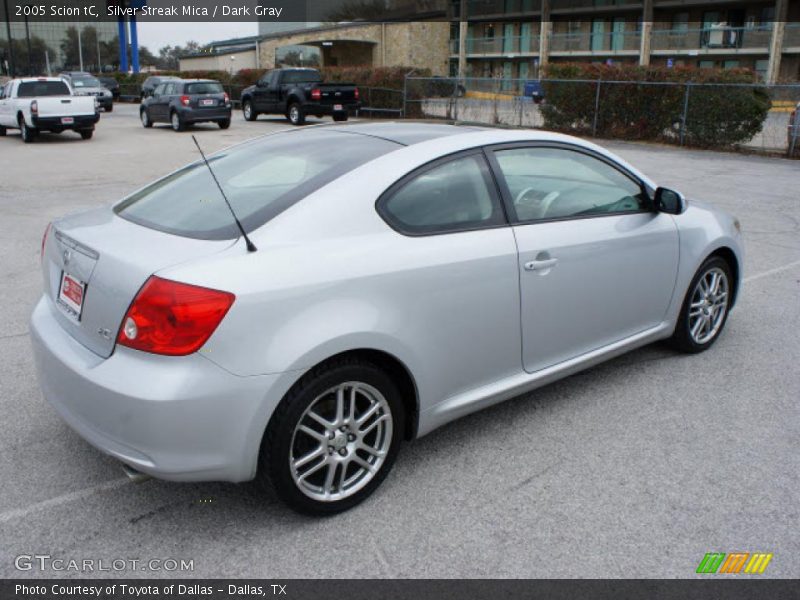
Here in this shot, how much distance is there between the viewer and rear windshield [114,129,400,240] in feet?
10.0

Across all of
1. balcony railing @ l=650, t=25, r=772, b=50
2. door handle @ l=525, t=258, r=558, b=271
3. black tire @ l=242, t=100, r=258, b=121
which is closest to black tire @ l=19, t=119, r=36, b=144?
black tire @ l=242, t=100, r=258, b=121

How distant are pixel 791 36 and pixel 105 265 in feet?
148

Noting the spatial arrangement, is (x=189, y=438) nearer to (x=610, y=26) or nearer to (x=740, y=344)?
(x=740, y=344)

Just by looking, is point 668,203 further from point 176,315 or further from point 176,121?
point 176,121

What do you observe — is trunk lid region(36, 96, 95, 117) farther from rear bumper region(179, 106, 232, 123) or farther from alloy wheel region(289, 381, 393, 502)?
alloy wheel region(289, 381, 393, 502)

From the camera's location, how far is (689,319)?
4672 millimetres

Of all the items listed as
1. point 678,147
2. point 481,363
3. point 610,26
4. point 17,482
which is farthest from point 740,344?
point 610,26

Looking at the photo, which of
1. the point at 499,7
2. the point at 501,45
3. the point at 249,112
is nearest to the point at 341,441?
the point at 249,112

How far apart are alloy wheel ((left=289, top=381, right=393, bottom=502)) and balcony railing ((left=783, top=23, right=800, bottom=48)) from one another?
146 feet

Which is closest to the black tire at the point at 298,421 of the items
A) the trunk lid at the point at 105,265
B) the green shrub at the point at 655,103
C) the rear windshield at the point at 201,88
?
the trunk lid at the point at 105,265

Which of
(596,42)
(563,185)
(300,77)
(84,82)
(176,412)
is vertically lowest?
(176,412)

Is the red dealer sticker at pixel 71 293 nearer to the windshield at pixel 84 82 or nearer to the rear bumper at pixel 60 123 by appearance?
the rear bumper at pixel 60 123

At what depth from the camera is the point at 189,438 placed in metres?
2.60
